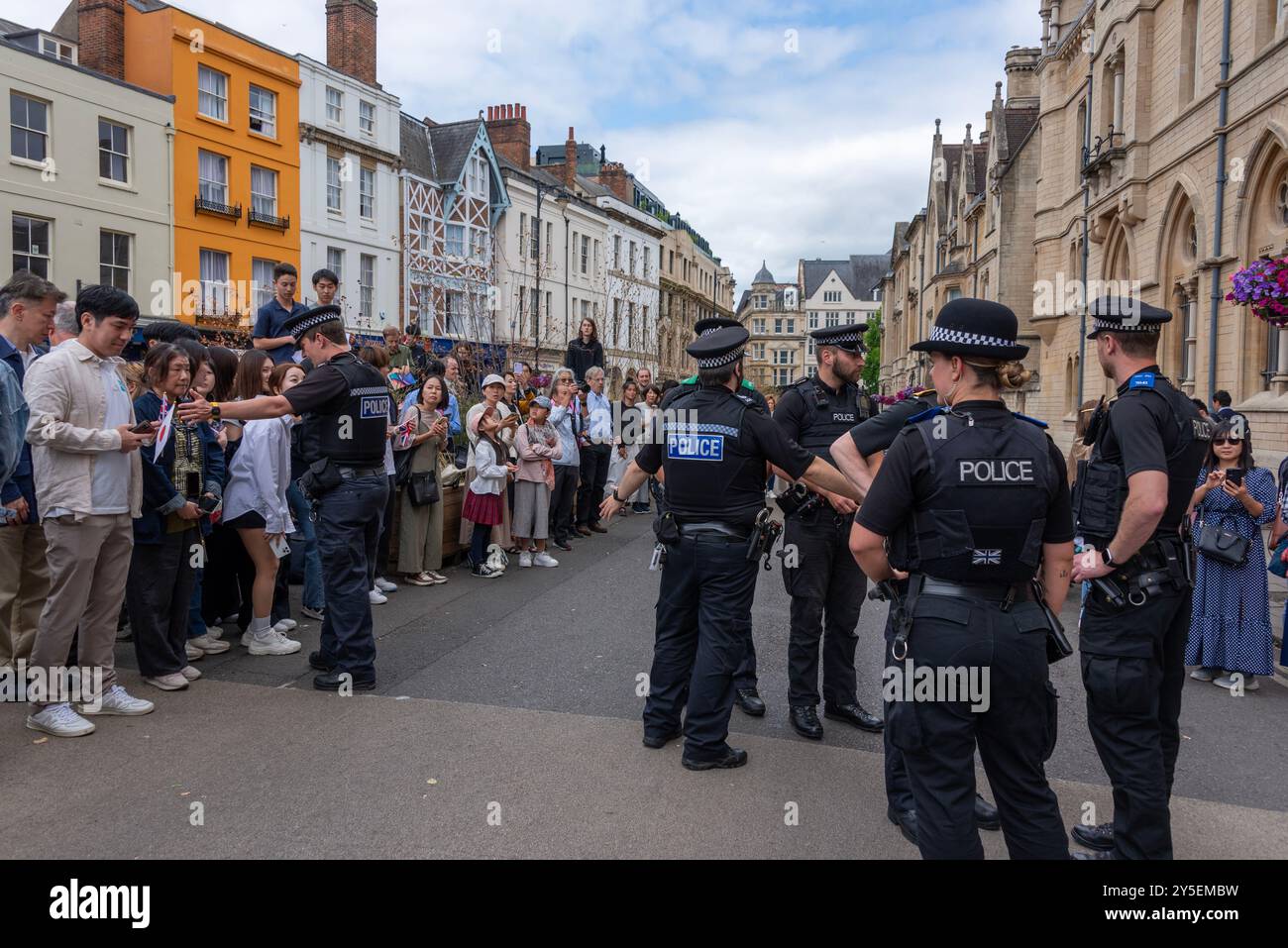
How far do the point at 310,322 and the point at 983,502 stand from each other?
4.52 meters

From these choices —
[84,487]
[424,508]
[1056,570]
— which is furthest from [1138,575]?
[424,508]

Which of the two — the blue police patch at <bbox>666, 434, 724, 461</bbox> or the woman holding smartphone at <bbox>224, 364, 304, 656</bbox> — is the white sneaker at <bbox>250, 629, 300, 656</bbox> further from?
the blue police patch at <bbox>666, 434, 724, 461</bbox>

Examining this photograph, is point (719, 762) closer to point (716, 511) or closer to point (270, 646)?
point (716, 511)

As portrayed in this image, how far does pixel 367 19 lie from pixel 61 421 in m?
32.8

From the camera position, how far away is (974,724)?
3.16m

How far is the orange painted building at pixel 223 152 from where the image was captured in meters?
26.3

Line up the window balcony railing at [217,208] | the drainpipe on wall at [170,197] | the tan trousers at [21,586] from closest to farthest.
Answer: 1. the tan trousers at [21,586]
2. the drainpipe on wall at [170,197]
3. the window balcony railing at [217,208]

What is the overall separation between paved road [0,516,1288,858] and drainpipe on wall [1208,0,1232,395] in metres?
14.3

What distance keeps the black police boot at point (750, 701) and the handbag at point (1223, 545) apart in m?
3.53

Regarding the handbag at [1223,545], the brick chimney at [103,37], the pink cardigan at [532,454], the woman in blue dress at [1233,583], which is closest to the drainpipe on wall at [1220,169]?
the woman in blue dress at [1233,583]

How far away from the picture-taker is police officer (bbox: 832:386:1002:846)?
13.9ft

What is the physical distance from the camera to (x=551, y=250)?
44125 millimetres

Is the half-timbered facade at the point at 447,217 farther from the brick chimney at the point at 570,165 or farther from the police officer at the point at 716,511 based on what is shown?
the police officer at the point at 716,511

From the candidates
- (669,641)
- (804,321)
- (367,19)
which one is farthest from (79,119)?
(804,321)
